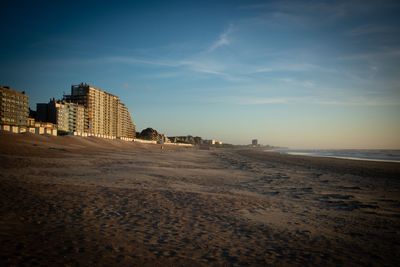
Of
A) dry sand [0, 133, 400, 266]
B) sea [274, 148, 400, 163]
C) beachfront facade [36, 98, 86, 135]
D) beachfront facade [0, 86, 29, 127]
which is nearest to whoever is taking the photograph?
dry sand [0, 133, 400, 266]

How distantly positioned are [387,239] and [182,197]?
7167 millimetres

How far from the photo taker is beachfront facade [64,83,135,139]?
14675 centimetres

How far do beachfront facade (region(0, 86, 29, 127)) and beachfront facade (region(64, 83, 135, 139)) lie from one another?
98.4 ft

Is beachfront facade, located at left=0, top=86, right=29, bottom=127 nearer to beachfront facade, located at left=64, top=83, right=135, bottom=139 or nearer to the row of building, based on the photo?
the row of building

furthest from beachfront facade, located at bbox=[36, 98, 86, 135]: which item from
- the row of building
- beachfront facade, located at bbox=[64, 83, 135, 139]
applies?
beachfront facade, located at bbox=[64, 83, 135, 139]

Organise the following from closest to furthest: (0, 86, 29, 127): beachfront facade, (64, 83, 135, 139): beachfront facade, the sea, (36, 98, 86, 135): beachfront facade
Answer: the sea
(0, 86, 29, 127): beachfront facade
(36, 98, 86, 135): beachfront facade
(64, 83, 135, 139): beachfront facade

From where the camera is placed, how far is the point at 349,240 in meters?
6.91

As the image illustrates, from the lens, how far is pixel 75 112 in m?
135

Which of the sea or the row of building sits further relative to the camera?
the row of building

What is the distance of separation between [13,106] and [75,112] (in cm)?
2802

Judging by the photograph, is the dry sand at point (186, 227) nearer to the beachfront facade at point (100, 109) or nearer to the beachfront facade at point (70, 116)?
the beachfront facade at point (100, 109)

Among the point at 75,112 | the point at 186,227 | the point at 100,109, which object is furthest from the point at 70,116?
the point at 186,227

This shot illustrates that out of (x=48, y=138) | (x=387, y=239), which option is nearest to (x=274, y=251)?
(x=387, y=239)

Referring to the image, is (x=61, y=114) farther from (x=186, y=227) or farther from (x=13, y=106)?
(x=186, y=227)
